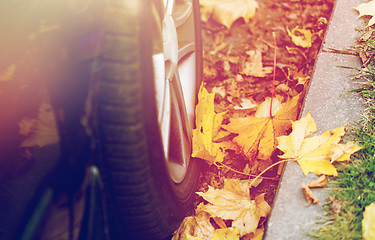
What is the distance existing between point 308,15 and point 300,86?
2.48 ft

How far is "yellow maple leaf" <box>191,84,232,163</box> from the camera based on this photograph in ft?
5.00

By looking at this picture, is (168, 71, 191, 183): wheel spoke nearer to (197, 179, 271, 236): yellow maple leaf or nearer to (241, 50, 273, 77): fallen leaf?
(197, 179, 271, 236): yellow maple leaf

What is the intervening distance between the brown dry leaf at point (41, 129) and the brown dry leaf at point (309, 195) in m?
0.85

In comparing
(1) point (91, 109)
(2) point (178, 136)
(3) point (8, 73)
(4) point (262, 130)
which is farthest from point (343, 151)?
(3) point (8, 73)

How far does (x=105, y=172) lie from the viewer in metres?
1.03

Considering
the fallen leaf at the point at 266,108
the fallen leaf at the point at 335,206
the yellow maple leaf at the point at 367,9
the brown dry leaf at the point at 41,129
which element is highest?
the yellow maple leaf at the point at 367,9

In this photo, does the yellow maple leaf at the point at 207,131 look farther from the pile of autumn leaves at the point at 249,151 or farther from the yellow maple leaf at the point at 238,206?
the yellow maple leaf at the point at 238,206

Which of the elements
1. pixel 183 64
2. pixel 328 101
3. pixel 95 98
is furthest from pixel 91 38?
pixel 328 101

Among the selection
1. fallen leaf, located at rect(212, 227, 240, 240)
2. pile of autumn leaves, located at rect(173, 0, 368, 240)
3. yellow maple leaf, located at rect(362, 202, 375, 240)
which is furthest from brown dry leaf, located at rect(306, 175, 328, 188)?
fallen leaf, located at rect(212, 227, 240, 240)

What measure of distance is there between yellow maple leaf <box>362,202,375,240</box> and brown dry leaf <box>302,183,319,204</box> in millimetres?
160

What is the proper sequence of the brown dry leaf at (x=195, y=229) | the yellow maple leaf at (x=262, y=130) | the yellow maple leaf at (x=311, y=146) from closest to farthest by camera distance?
the yellow maple leaf at (x=311, y=146), the brown dry leaf at (x=195, y=229), the yellow maple leaf at (x=262, y=130)

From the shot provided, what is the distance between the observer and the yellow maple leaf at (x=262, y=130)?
5.31ft

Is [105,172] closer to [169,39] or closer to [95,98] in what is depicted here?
[95,98]

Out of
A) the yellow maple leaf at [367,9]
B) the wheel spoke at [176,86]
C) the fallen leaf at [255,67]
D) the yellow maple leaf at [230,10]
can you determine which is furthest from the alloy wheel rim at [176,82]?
the yellow maple leaf at [367,9]
